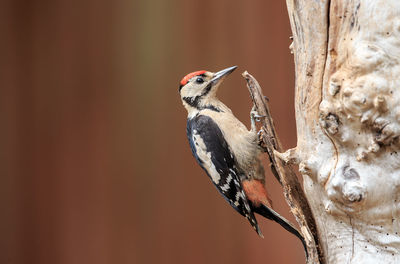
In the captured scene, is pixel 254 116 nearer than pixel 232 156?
Yes

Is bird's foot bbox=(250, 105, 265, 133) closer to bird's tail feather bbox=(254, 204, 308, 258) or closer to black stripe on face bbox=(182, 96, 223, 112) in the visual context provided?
black stripe on face bbox=(182, 96, 223, 112)

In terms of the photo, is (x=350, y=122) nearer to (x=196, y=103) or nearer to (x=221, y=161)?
(x=221, y=161)

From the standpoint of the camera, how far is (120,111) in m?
3.85

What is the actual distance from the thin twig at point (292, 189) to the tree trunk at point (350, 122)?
5cm

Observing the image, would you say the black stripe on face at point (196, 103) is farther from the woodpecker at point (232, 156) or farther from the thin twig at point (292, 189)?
the thin twig at point (292, 189)

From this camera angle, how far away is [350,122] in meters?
1.61

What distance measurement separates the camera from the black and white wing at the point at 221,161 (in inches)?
99.7

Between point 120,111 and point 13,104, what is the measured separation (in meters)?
0.83

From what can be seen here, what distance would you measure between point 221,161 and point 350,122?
3.38 ft

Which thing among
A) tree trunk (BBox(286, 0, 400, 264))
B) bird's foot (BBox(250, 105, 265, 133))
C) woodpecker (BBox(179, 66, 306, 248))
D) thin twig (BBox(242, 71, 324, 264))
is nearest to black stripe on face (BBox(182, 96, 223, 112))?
woodpecker (BBox(179, 66, 306, 248))

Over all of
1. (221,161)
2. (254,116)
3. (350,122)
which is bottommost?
(221,161)

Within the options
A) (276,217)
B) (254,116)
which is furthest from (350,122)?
(276,217)

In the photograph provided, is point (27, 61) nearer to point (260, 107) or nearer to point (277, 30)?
point (277, 30)

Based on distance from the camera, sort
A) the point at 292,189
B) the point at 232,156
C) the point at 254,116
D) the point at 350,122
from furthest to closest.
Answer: the point at 232,156 < the point at 254,116 < the point at 292,189 < the point at 350,122
